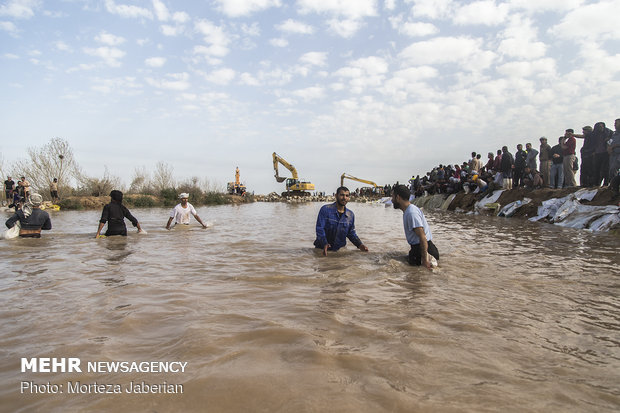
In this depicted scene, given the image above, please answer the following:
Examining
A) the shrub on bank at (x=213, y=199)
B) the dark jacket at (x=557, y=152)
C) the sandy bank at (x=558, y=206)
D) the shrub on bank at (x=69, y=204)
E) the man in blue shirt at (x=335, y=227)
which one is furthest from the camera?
the shrub on bank at (x=213, y=199)

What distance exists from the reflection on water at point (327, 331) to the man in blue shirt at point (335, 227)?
3.02 ft

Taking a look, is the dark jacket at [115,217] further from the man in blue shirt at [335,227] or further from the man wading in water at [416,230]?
the man wading in water at [416,230]

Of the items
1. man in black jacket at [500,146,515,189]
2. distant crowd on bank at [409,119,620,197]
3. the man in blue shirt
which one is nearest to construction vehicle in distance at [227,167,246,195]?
distant crowd on bank at [409,119,620,197]

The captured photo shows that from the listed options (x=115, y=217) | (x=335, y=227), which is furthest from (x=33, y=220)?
Result: (x=335, y=227)

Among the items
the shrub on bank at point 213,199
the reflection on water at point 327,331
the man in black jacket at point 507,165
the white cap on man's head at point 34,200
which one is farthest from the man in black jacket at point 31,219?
the shrub on bank at point 213,199

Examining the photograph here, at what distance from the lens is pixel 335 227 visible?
6.65 m

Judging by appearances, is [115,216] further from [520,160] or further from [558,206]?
[520,160]

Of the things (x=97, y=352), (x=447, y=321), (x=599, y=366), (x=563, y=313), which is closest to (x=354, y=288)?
(x=447, y=321)

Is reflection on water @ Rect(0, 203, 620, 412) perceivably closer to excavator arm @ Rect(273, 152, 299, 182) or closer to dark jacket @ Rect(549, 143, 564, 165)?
dark jacket @ Rect(549, 143, 564, 165)

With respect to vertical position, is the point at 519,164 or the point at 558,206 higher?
the point at 519,164

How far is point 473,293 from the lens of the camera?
3.99m

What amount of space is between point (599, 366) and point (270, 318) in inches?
93.3

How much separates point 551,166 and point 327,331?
1467cm

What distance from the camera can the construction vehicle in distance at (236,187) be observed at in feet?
145
